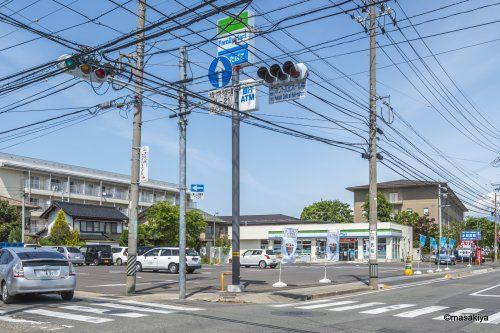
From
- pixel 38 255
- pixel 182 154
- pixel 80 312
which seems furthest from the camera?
pixel 182 154

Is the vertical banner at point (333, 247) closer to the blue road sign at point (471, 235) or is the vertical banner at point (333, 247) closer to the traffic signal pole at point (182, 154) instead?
the traffic signal pole at point (182, 154)

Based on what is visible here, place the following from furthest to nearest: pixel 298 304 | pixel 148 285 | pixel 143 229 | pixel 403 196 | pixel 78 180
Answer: pixel 403 196 < pixel 78 180 < pixel 143 229 < pixel 148 285 < pixel 298 304

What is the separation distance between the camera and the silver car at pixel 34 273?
1465cm

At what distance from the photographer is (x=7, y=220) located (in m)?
51.8

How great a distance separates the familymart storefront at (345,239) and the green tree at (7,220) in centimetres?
2953

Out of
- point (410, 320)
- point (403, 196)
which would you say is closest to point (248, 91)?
point (410, 320)

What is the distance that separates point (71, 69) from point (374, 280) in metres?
15.8

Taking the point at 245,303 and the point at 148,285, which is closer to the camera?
the point at 245,303

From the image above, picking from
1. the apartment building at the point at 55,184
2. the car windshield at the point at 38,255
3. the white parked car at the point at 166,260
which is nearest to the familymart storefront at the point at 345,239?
the apartment building at the point at 55,184

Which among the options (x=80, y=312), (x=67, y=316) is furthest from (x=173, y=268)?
(x=67, y=316)

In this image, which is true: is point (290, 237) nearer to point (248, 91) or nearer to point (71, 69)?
point (248, 91)

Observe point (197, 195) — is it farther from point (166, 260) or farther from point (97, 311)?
point (166, 260)

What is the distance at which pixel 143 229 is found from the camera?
58125mm

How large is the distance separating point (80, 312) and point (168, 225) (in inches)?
1726
